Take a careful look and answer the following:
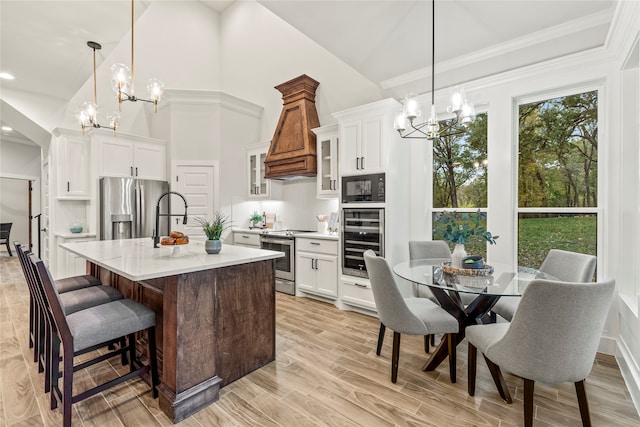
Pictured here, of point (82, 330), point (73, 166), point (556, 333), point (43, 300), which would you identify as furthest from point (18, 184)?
point (556, 333)

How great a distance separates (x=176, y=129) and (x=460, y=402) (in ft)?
17.6

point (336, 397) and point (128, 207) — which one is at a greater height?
point (128, 207)

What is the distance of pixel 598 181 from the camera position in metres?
2.73

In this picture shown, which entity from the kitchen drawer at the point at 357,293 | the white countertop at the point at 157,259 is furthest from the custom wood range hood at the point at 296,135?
the white countertop at the point at 157,259

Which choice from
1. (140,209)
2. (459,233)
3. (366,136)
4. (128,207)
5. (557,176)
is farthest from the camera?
(140,209)

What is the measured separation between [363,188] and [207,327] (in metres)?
2.40

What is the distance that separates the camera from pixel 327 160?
14.3 feet

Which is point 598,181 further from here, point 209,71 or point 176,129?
point 209,71

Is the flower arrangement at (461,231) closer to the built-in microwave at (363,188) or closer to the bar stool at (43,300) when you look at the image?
the built-in microwave at (363,188)

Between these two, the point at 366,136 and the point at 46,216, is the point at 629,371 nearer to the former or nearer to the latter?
the point at 366,136

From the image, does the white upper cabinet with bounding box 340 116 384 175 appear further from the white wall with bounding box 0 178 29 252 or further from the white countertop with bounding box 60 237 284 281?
the white wall with bounding box 0 178 29 252

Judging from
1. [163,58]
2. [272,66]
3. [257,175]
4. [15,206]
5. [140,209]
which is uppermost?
[163,58]

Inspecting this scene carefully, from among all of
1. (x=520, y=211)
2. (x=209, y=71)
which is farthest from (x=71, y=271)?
(x=520, y=211)

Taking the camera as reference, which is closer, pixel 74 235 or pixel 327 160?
pixel 327 160
